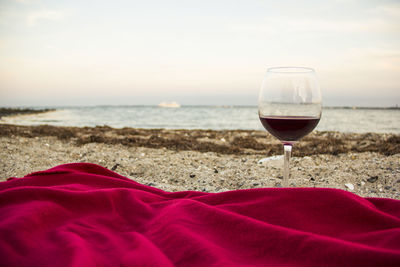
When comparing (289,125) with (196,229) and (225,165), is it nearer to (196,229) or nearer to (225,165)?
(196,229)

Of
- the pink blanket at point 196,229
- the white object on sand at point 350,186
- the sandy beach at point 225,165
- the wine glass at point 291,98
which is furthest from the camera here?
the sandy beach at point 225,165

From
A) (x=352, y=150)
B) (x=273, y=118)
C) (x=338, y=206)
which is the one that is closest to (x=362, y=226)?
(x=338, y=206)

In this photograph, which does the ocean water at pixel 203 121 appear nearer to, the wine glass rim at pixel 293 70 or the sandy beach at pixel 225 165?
the sandy beach at pixel 225 165

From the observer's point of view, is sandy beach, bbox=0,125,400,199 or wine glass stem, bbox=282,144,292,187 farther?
sandy beach, bbox=0,125,400,199

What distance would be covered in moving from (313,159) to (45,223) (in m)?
6.11

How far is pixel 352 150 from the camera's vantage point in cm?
784

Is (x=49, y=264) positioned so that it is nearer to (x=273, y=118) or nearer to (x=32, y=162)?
(x=273, y=118)

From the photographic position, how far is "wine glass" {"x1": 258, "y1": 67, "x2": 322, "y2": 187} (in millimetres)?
1904

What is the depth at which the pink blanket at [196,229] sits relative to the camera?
3.97 feet

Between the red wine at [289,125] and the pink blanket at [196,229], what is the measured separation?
0.44 m

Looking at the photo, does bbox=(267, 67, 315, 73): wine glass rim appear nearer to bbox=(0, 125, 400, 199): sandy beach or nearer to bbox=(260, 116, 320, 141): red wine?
bbox=(260, 116, 320, 141): red wine

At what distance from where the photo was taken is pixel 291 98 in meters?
1.90

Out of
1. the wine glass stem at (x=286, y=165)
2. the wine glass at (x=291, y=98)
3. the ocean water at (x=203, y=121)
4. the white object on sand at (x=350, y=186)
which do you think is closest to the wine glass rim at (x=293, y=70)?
the wine glass at (x=291, y=98)

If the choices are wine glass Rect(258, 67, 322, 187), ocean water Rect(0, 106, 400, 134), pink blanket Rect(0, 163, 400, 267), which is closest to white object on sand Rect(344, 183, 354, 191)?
pink blanket Rect(0, 163, 400, 267)
